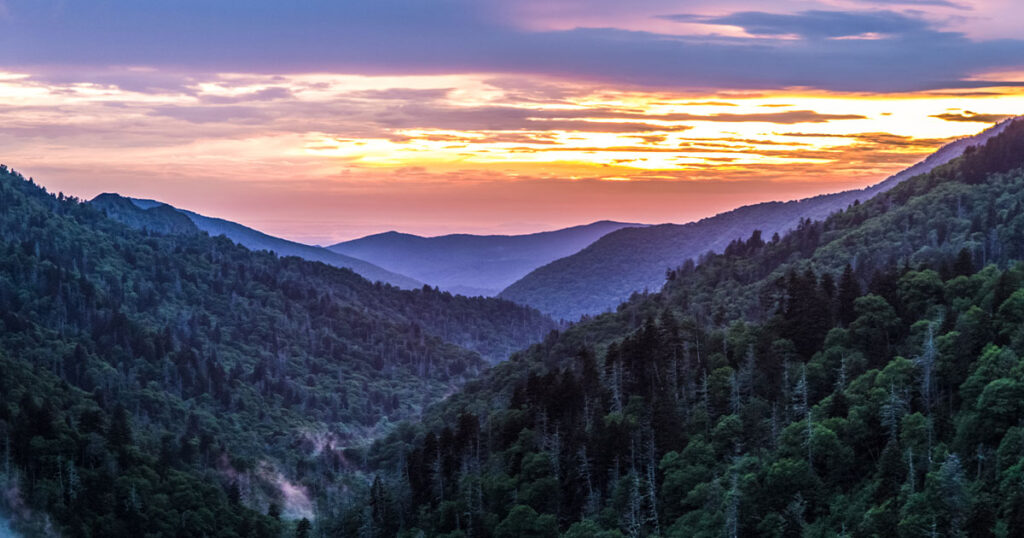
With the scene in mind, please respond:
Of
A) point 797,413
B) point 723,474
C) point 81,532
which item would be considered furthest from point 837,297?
point 81,532

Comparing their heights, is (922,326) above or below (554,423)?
above

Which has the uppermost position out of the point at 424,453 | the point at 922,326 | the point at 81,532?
the point at 922,326

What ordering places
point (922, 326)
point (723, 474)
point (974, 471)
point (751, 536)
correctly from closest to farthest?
point (974, 471), point (751, 536), point (723, 474), point (922, 326)

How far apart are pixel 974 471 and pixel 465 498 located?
2498 inches

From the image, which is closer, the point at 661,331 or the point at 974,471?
the point at 974,471

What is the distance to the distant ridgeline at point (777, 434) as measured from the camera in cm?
10394

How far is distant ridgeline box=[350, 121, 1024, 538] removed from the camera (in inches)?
4092

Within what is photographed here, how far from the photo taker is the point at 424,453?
16712 centimetres

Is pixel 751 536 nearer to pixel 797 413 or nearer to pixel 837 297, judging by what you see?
pixel 797 413

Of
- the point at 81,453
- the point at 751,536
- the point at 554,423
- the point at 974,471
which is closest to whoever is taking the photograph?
the point at 974,471

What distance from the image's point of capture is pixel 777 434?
123 meters

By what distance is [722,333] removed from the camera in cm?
16138

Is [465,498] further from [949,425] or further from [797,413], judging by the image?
[949,425]

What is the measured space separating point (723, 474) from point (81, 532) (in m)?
102
